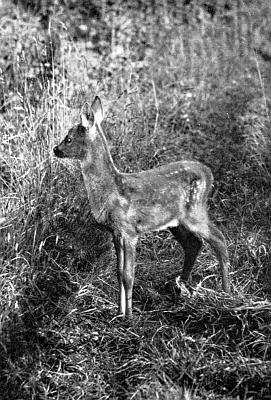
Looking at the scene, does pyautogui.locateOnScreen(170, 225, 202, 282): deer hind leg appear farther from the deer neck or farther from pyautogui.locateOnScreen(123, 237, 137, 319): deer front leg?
the deer neck

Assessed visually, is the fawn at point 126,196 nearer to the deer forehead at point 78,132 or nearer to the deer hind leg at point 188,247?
the deer forehead at point 78,132

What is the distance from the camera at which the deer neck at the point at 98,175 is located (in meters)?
5.14

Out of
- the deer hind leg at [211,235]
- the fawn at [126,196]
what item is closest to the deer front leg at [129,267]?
the fawn at [126,196]

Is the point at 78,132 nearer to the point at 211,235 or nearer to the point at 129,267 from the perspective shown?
the point at 129,267

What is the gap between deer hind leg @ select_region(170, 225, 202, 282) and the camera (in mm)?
5598

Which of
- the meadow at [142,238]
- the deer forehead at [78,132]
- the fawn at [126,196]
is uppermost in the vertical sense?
the deer forehead at [78,132]

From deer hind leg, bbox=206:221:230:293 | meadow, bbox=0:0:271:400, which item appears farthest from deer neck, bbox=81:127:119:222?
deer hind leg, bbox=206:221:230:293

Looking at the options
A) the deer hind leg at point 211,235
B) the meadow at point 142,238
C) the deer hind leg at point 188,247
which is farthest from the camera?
the deer hind leg at point 188,247

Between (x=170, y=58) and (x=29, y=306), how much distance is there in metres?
4.44

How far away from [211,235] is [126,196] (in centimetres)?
72

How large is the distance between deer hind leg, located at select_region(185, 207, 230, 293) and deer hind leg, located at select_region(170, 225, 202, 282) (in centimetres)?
14

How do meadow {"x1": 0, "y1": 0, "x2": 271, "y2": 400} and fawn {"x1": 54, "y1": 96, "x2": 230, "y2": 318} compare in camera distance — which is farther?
fawn {"x1": 54, "y1": 96, "x2": 230, "y2": 318}

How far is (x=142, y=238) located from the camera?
6.32 metres

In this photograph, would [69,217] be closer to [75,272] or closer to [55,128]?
[75,272]
